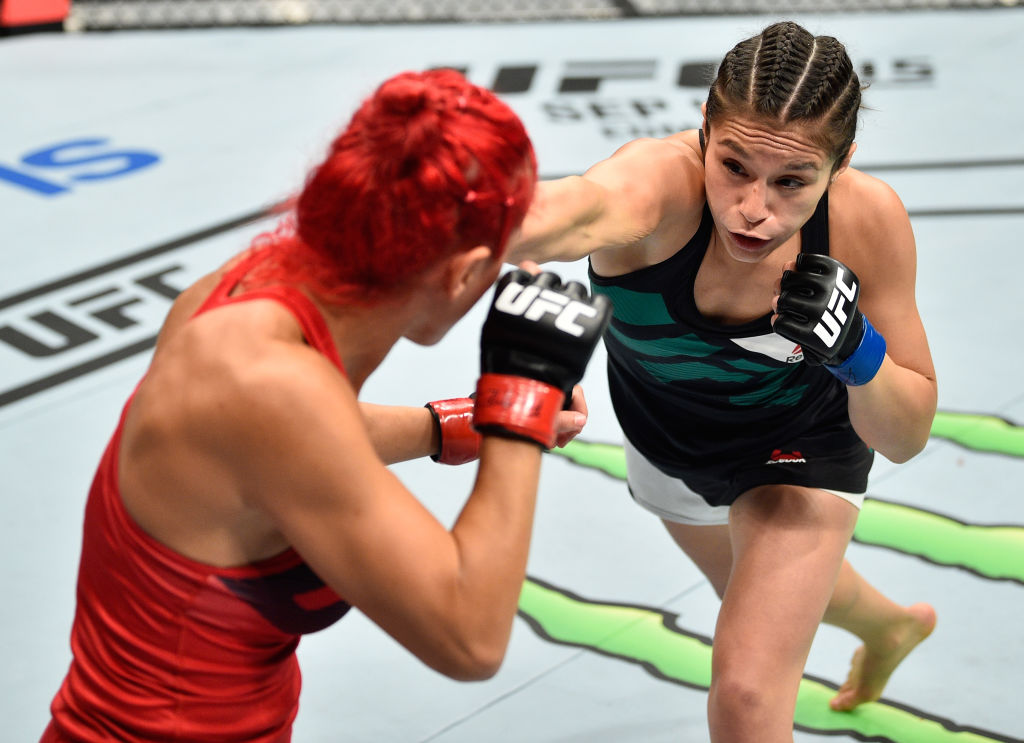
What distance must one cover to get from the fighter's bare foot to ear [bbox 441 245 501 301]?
157 centimetres

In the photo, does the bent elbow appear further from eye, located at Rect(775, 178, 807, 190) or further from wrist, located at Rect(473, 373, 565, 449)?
eye, located at Rect(775, 178, 807, 190)

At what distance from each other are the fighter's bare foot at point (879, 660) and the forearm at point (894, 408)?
61cm

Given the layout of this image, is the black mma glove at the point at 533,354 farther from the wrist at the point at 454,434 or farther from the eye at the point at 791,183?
the eye at the point at 791,183

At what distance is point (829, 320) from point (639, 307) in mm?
385

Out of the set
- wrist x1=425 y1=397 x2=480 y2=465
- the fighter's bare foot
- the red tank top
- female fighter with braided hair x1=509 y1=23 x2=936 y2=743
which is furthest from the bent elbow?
the fighter's bare foot

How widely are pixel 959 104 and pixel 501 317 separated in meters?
5.05

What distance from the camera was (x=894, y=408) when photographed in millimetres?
2107

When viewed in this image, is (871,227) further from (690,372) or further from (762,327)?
(690,372)

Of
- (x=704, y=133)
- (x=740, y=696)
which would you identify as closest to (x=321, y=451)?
(x=740, y=696)

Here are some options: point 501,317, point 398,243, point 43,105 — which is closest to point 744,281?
point 501,317

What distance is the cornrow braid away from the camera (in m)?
1.93

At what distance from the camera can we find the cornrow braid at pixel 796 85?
1.93 meters

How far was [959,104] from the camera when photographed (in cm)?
594

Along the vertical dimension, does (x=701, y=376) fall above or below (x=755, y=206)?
below
